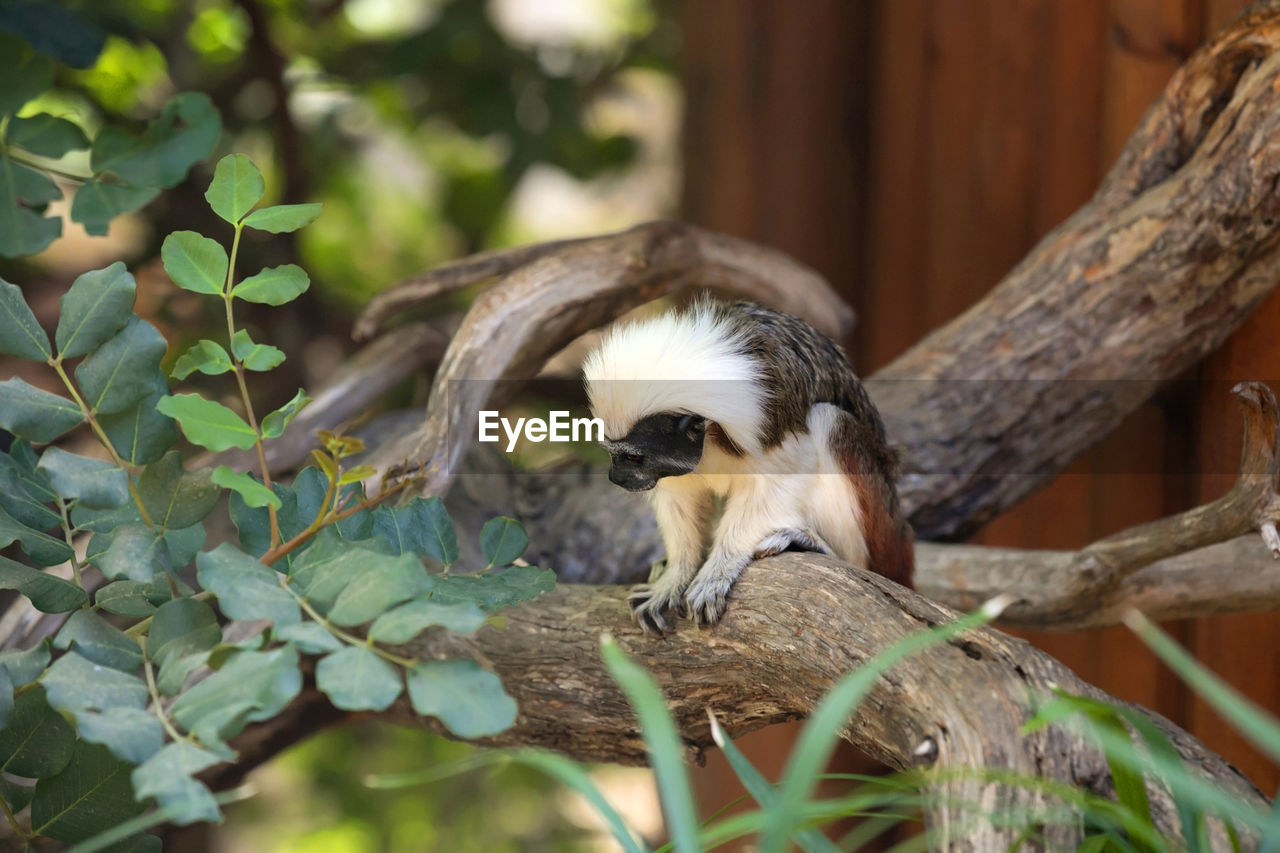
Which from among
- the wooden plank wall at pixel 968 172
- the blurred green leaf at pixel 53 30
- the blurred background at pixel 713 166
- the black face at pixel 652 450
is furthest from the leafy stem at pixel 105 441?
the wooden plank wall at pixel 968 172

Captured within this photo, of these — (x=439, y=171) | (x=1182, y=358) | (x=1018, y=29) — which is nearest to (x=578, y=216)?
(x=439, y=171)

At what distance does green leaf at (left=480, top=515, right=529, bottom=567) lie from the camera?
1.63m

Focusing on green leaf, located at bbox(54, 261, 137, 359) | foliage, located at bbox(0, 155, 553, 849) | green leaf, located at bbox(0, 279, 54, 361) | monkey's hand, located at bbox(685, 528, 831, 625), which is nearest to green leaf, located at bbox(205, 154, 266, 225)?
foliage, located at bbox(0, 155, 553, 849)

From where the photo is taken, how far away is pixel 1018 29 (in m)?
2.77

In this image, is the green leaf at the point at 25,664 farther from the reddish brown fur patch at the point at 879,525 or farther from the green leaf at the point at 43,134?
the reddish brown fur patch at the point at 879,525

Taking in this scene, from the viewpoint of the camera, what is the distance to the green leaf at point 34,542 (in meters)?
1.36

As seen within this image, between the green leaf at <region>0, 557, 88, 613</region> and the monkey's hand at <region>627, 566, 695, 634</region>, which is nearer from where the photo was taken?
the green leaf at <region>0, 557, 88, 613</region>

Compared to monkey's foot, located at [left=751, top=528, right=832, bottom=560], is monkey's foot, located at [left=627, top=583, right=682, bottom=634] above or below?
below

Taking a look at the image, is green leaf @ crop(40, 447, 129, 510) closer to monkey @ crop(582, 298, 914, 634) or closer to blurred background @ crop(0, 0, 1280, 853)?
monkey @ crop(582, 298, 914, 634)

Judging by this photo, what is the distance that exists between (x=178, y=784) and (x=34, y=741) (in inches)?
19.9

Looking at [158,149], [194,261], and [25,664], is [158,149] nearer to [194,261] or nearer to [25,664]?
[194,261]

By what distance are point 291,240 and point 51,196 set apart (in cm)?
192

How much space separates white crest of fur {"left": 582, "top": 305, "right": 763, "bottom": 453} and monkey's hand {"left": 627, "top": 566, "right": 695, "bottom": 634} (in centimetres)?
26

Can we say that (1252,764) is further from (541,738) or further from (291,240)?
(291,240)
